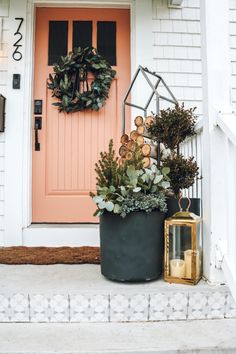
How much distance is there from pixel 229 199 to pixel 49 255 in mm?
1281

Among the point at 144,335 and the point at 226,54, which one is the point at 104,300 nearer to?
the point at 144,335

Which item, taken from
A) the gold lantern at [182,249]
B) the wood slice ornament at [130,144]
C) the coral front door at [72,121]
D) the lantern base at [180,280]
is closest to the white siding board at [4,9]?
the coral front door at [72,121]

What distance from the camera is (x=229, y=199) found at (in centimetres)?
150

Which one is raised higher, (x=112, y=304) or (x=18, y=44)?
(x=18, y=44)

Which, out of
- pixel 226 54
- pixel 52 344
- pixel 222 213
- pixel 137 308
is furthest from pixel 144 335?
pixel 226 54

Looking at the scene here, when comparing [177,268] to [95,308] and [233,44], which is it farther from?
[233,44]

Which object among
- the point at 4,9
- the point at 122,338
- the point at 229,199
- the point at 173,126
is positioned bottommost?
the point at 122,338

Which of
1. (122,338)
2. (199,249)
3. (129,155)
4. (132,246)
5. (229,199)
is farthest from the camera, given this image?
(129,155)

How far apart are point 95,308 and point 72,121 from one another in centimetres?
182

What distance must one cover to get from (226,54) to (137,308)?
1376 mm

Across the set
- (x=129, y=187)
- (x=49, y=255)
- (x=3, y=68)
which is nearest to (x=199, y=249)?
(x=129, y=187)

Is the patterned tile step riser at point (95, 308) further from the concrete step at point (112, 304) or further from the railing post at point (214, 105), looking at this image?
the railing post at point (214, 105)

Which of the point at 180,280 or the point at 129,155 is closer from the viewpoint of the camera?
the point at 180,280

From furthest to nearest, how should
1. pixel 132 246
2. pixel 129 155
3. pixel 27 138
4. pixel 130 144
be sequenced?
pixel 27 138 → pixel 130 144 → pixel 129 155 → pixel 132 246
